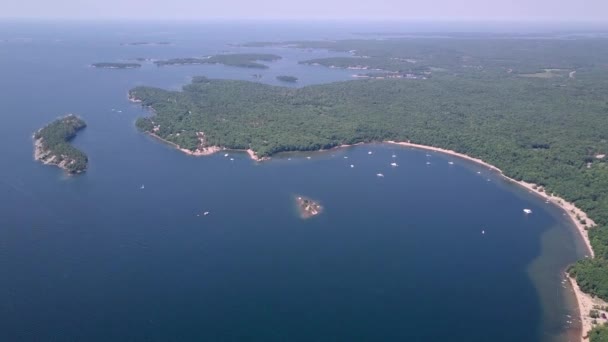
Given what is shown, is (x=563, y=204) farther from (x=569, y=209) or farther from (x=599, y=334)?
(x=599, y=334)

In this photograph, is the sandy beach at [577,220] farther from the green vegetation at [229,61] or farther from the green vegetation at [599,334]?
the green vegetation at [229,61]

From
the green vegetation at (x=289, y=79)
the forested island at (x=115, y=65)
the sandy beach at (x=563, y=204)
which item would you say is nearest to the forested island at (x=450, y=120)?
the sandy beach at (x=563, y=204)

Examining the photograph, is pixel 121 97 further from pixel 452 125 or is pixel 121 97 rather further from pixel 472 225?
pixel 472 225

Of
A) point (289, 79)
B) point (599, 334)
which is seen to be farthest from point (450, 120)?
point (599, 334)

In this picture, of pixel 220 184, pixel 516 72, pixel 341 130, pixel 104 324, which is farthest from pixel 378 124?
pixel 516 72

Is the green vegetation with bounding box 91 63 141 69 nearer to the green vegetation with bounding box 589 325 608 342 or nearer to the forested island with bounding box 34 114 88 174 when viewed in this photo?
the forested island with bounding box 34 114 88 174
